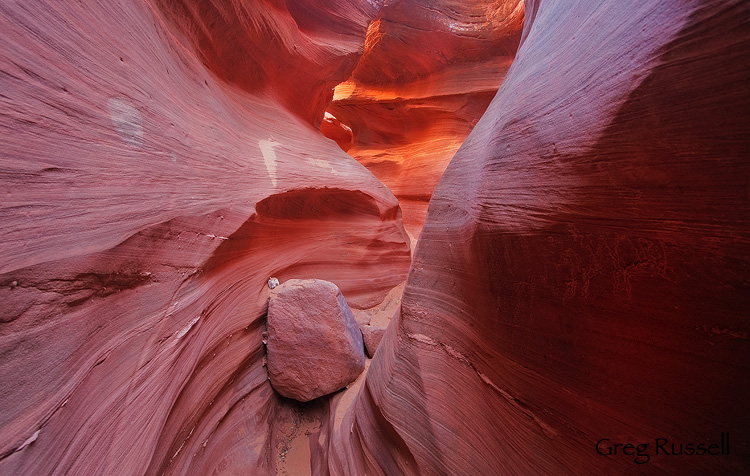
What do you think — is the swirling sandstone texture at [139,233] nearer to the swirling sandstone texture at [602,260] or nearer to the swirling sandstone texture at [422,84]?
the swirling sandstone texture at [602,260]

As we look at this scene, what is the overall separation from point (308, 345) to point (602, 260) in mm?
2353

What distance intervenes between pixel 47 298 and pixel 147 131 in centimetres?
104

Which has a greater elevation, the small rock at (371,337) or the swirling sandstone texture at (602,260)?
the swirling sandstone texture at (602,260)

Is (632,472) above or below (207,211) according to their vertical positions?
below

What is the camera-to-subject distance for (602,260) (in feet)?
3.33

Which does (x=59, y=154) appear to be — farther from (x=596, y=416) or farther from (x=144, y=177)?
(x=596, y=416)

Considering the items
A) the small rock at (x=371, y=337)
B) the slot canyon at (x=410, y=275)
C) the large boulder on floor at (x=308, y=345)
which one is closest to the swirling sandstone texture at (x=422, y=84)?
the small rock at (x=371, y=337)

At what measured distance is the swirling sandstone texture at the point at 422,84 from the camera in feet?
21.1

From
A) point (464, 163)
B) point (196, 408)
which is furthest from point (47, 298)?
point (464, 163)

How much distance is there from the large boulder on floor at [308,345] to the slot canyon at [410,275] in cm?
2

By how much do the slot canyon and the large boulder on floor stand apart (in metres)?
0.02

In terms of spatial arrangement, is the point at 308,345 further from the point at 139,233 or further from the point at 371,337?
the point at 139,233

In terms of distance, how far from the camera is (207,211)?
2164 mm

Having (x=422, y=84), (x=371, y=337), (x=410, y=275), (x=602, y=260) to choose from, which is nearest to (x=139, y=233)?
(x=410, y=275)
